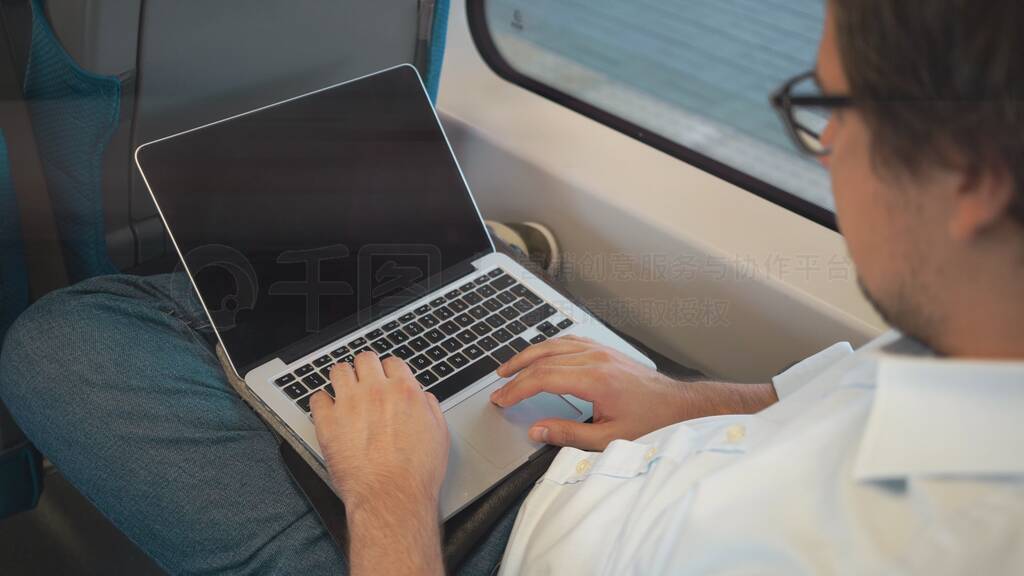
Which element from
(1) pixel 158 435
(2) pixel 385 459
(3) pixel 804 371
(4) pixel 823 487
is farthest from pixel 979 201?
(1) pixel 158 435

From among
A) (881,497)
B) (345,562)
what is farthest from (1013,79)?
(345,562)

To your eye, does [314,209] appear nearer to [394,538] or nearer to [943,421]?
[394,538]

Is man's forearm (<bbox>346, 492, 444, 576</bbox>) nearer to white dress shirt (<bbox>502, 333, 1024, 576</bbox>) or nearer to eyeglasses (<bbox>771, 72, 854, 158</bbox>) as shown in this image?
white dress shirt (<bbox>502, 333, 1024, 576</bbox>)

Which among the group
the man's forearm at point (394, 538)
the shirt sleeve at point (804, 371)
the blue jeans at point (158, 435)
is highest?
the shirt sleeve at point (804, 371)

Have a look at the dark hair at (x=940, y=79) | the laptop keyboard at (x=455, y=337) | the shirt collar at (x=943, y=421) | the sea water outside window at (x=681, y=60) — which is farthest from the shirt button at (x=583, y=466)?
the sea water outside window at (x=681, y=60)

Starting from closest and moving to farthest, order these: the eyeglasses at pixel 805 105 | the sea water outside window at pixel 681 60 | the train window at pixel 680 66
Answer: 1. the eyeglasses at pixel 805 105
2. the train window at pixel 680 66
3. the sea water outside window at pixel 681 60

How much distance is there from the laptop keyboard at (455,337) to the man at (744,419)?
0.26 ft

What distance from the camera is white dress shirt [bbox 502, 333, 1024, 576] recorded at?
0.57 metres

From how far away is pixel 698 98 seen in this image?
6.89 feet

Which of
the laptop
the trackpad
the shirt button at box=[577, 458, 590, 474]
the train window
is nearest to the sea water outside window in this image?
the train window

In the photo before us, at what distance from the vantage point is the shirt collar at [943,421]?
573 millimetres

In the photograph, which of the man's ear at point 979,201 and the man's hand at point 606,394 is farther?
the man's hand at point 606,394

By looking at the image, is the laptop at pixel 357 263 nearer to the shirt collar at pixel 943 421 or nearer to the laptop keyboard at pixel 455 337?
the laptop keyboard at pixel 455 337

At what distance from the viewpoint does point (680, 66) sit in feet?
7.26
